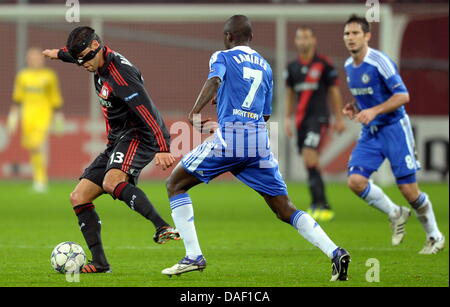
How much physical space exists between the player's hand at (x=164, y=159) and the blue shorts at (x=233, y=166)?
0.11m

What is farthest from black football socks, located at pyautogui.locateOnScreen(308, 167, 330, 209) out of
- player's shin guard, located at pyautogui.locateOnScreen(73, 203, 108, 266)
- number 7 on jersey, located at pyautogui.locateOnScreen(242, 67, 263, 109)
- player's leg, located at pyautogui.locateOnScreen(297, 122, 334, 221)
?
number 7 on jersey, located at pyautogui.locateOnScreen(242, 67, 263, 109)

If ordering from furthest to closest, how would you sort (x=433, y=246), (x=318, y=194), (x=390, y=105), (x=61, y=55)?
(x=318, y=194) < (x=433, y=246) < (x=390, y=105) < (x=61, y=55)

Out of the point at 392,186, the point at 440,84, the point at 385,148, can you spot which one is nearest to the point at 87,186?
the point at 385,148

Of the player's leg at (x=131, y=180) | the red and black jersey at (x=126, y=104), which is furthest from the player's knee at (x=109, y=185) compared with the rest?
the red and black jersey at (x=126, y=104)

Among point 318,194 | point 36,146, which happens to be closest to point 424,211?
point 318,194

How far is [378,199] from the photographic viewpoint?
976cm

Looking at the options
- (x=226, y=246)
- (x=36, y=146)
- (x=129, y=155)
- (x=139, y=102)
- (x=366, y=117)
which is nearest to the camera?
(x=139, y=102)

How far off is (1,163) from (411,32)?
9619 mm

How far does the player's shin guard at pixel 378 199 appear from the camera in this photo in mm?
9727

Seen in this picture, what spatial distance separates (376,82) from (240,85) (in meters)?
2.69

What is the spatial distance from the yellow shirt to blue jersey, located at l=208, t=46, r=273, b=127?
11.1m

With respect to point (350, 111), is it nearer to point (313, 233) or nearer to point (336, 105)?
point (313, 233)

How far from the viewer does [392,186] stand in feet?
63.5
